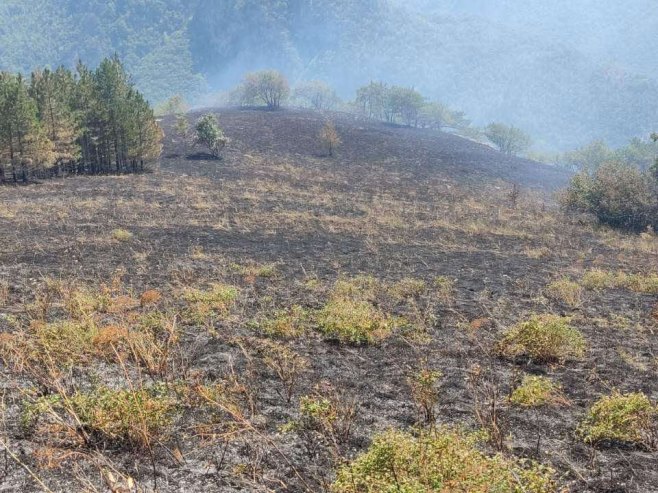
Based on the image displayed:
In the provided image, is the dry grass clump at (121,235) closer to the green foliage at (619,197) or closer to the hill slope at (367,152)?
the hill slope at (367,152)

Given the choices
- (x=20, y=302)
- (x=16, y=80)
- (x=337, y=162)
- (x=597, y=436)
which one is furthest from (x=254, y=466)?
(x=337, y=162)

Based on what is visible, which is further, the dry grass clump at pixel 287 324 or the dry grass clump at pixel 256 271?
the dry grass clump at pixel 256 271

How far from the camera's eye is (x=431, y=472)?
537cm

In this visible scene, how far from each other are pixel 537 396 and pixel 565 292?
923 centimetres

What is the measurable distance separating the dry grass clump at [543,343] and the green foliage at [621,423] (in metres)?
2.83

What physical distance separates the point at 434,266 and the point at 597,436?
1352 centimetres

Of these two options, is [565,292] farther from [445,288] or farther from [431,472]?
[431,472]

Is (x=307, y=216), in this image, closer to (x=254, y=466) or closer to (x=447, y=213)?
(x=447, y=213)

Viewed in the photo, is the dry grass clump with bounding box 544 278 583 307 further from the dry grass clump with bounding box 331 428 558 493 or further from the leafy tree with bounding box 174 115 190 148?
the leafy tree with bounding box 174 115 190 148

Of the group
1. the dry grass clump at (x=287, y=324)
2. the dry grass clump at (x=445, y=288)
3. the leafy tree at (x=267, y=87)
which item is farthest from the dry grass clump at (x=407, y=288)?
the leafy tree at (x=267, y=87)

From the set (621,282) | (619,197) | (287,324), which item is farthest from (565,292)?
(619,197)

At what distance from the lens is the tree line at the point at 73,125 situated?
35375 mm

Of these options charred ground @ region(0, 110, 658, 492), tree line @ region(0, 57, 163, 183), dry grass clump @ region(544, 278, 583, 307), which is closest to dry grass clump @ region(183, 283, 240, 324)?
charred ground @ region(0, 110, 658, 492)

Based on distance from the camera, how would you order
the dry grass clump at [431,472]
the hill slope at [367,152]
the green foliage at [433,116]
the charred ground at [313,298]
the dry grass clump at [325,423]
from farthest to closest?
the green foliage at [433,116], the hill slope at [367,152], the dry grass clump at [325,423], the charred ground at [313,298], the dry grass clump at [431,472]
